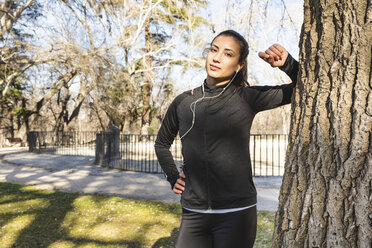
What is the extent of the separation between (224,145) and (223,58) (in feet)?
1.75

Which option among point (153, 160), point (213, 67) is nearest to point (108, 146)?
point (153, 160)

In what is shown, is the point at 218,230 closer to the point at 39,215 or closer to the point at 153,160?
the point at 39,215

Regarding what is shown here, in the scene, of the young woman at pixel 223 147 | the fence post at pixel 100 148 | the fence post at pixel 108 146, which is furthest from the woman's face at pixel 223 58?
the fence post at pixel 100 148

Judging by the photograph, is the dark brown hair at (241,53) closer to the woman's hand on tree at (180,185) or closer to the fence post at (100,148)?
the woman's hand on tree at (180,185)

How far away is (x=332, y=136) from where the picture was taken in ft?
4.77

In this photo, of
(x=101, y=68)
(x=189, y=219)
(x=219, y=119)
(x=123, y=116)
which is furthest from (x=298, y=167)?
(x=123, y=116)

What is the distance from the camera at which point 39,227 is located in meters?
4.56

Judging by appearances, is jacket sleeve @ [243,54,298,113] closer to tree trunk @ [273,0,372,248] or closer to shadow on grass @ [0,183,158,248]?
tree trunk @ [273,0,372,248]

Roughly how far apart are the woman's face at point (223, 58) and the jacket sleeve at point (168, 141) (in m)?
0.35

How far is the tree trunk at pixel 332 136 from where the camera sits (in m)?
1.36

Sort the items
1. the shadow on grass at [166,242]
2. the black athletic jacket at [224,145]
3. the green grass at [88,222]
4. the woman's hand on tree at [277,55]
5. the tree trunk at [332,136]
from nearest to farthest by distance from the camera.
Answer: the tree trunk at [332,136] → the woman's hand on tree at [277,55] → the black athletic jacket at [224,145] → the shadow on grass at [166,242] → the green grass at [88,222]

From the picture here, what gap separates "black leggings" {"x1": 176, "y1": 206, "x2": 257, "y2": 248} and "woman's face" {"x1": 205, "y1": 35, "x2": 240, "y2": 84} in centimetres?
82

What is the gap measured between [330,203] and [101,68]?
12.9 metres

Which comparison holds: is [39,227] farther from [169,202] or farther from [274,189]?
[274,189]
